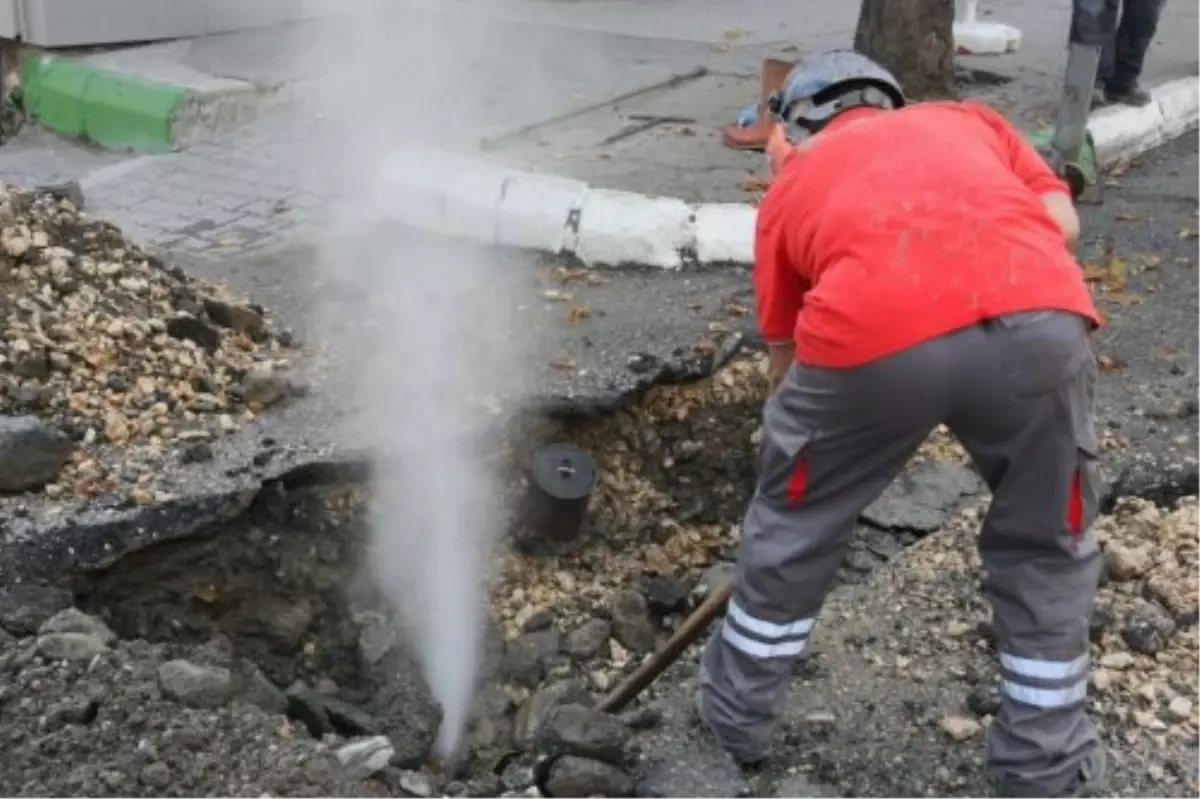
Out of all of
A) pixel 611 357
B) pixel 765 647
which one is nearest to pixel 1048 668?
pixel 765 647

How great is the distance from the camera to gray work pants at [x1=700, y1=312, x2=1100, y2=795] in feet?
9.21

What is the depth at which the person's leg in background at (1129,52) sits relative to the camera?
787cm

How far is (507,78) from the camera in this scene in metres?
8.87

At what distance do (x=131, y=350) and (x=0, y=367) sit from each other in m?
0.44

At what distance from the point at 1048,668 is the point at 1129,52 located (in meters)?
6.02

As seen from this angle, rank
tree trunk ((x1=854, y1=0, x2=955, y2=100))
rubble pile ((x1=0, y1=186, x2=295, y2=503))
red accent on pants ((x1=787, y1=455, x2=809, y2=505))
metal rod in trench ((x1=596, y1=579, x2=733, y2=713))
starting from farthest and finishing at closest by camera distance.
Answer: tree trunk ((x1=854, y1=0, x2=955, y2=100))
rubble pile ((x1=0, y1=186, x2=295, y2=503))
metal rod in trench ((x1=596, y1=579, x2=733, y2=713))
red accent on pants ((x1=787, y1=455, x2=809, y2=505))

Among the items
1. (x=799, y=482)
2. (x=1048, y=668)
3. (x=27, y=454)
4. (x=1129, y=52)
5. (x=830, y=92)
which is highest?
(x=830, y=92)

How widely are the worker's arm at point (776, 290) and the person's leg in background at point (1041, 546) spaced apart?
0.50m

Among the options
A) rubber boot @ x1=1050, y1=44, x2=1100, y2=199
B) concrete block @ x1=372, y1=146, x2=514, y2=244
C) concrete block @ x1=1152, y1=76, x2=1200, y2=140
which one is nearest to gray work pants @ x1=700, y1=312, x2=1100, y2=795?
concrete block @ x1=372, y1=146, x2=514, y2=244

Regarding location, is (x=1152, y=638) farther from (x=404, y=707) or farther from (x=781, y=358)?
(x=404, y=707)

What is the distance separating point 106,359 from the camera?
15.2 ft

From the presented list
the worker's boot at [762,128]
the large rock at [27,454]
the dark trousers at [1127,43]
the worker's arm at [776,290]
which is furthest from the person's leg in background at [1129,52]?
the large rock at [27,454]

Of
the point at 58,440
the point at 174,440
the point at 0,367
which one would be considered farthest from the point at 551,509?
the point at 0,367

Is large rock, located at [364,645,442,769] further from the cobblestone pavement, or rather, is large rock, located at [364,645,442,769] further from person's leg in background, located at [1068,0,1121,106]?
person's leg in background, located at [1068,0,1121,106]
